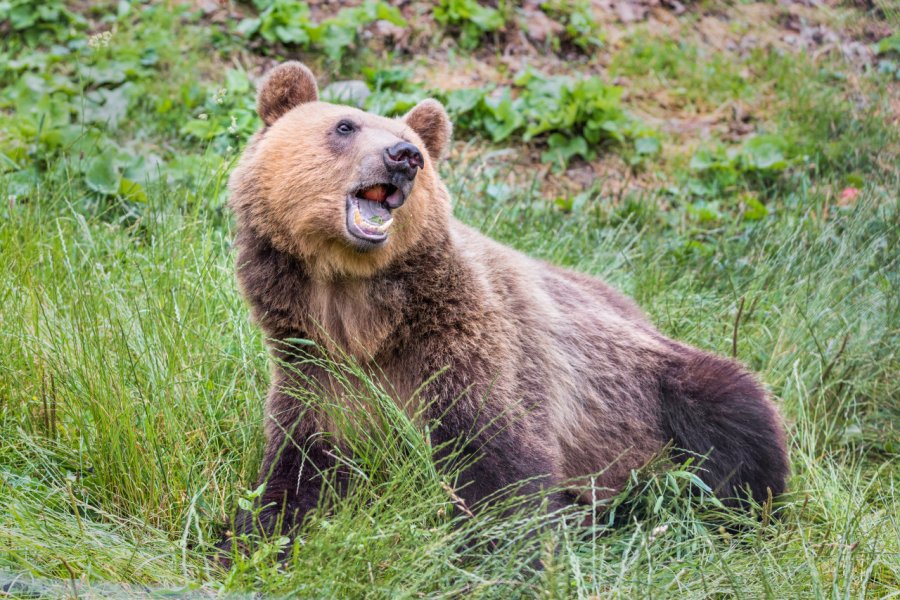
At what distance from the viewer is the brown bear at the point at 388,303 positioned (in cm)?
384

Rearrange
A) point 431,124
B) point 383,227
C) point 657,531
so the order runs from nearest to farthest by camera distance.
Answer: point 657,531, point 383,227, point 431,124

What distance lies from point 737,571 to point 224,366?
2448mm

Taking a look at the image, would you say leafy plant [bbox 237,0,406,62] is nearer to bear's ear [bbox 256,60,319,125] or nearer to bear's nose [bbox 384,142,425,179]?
bear's ear [bbox 256,60,319,125]

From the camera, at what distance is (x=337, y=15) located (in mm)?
8797

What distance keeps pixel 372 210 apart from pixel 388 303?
15.0 inches

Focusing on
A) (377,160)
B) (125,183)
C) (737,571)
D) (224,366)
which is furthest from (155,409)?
(125,183)

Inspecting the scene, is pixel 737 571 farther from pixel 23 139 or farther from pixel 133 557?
pixel 23 139

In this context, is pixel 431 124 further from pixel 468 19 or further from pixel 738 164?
pixel 468 19

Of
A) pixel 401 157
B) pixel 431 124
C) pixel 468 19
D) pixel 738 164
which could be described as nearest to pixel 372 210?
pixel 401 157

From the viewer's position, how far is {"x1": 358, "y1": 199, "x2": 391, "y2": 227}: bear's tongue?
389 centimetres

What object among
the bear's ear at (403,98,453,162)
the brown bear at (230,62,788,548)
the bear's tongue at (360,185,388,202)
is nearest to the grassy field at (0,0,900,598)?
the brown bear at (230,62,788,548)

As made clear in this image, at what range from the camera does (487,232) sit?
6246 millimetres

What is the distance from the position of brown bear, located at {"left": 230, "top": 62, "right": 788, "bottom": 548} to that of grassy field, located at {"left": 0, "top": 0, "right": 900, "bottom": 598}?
215mm

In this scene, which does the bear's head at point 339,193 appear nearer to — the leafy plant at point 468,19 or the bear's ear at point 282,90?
the bear's ear at point 282,90
